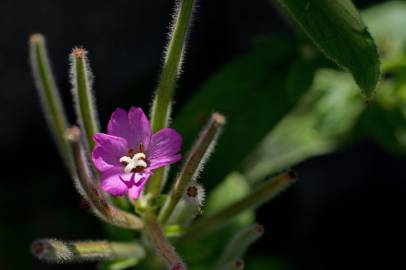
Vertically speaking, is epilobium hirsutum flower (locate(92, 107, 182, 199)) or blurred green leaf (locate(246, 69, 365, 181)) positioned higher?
epilobium hirsutum flower (locate(92, 107, 182, 199))

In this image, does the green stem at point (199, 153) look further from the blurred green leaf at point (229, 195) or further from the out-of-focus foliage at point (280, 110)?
the blurred green leaf at point (229, 195)

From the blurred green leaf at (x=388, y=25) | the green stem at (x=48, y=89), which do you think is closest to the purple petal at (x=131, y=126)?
the green stem at (x=48, y=89)

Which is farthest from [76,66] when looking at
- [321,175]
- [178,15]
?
[321,175]

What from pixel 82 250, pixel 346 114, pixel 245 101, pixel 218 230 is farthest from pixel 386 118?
pixel 82 250

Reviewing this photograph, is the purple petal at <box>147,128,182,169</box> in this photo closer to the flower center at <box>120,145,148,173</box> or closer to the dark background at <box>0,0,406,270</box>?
the flower center at <box>120,145,148,173</box>

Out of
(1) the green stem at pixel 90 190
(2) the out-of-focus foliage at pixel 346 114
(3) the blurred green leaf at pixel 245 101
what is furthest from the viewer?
(2) the out-of-focus foliage at pixel 346 114

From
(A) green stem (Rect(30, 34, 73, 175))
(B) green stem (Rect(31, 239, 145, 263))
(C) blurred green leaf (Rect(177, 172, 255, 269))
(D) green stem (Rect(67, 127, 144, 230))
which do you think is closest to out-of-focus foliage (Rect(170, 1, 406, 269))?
(C) blurred green leaf (Rect(177, 172, 255, 269))
